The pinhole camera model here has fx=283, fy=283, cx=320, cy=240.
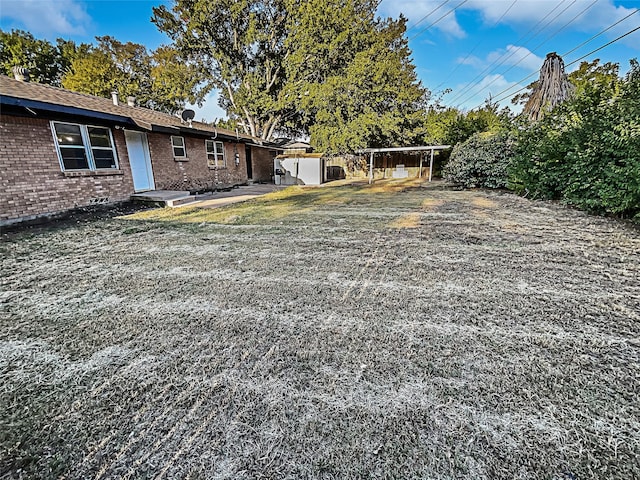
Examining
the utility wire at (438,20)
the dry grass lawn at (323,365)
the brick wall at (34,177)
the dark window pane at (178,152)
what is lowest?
the dry grass lawn at (323,365)

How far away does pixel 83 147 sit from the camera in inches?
308

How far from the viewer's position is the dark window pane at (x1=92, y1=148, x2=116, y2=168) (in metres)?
8.16

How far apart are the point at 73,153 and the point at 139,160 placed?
6.92ft

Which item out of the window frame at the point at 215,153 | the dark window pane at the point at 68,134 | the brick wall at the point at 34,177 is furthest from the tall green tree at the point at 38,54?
the brick wall at the point at 34,177

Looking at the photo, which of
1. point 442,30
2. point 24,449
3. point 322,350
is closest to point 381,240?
point 322,350

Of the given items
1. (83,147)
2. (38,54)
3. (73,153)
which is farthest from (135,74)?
(73,153)

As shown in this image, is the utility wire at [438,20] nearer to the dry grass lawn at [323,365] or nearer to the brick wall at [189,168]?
the brick wall at [189,168]

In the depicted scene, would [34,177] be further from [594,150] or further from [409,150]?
[409,150]

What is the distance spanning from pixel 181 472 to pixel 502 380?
1.86 meters

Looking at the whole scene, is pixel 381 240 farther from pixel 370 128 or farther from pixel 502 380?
pixel 370 128

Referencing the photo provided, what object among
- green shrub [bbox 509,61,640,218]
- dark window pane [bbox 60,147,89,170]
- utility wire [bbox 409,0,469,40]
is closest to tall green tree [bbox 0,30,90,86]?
dark window pane [bbox 60,147,89,170]

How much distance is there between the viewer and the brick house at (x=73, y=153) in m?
6.37

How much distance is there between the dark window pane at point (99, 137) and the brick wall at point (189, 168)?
159 cm

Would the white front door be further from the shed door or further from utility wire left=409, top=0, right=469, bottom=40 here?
utility wire left=409, top=0, right=469, bottom=40
